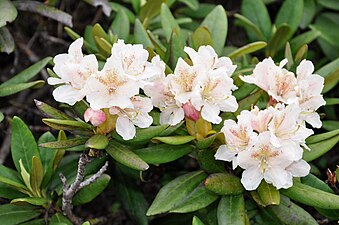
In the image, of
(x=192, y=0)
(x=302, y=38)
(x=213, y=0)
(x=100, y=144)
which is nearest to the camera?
(x=100, y=144)

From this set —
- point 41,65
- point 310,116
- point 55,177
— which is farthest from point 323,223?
point 41,65

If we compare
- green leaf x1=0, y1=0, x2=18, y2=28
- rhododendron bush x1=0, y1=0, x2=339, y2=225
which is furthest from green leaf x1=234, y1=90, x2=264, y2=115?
green leaf x1=0, y1=0, x2=18, y2=28

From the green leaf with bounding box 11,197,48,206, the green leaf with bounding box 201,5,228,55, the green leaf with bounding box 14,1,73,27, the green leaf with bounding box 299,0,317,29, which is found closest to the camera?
the green leaf with bounding box 11,197,48,206

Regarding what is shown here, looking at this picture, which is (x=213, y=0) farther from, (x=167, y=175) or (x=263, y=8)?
(x=167, y=175)

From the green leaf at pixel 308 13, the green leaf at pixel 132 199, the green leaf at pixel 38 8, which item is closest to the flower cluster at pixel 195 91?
the green leaf at pixel 132 199

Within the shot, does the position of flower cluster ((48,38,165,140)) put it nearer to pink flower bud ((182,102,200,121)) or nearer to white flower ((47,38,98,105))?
white flower ((47,38,98,105))

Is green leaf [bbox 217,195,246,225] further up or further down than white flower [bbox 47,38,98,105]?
further down

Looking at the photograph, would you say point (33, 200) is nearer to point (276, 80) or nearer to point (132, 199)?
point (132, 199)
